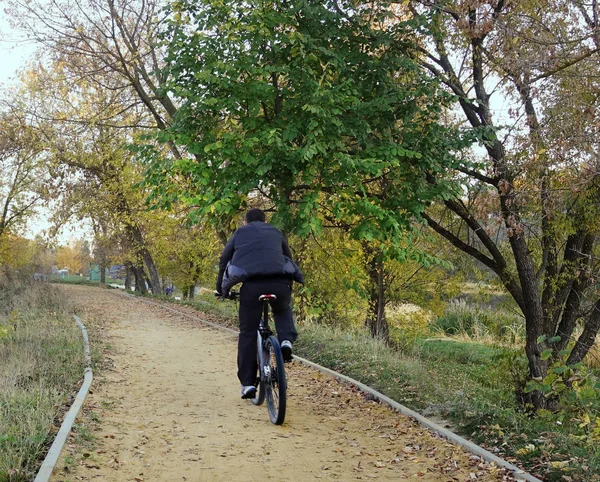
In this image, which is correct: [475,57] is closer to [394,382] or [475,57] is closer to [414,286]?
[394,382]

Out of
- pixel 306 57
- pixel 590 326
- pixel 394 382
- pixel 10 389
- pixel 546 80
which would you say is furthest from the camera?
pixel 590 326

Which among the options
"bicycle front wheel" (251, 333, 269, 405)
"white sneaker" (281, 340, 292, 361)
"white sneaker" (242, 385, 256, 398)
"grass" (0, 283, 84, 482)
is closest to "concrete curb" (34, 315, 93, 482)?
"grass" (0, 283, 84, 482)

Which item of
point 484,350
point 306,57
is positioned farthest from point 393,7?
point 484,350

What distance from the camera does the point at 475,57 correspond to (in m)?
11.4

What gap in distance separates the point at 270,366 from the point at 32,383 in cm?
309

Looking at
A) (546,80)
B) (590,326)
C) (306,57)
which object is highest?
(306,57)

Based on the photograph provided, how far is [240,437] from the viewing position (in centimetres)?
580

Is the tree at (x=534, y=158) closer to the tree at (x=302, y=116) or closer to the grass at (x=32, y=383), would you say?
the tree at (x=302, y=116)

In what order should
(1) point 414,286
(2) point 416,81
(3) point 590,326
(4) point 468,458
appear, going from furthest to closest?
(1) point 414,286 < (3) point 590,326 < (2) point 416,81 < (4) point 468,458

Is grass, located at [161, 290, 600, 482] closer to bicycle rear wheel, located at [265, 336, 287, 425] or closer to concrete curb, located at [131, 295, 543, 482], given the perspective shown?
concrete curb, located at [131, 295, 543, 482]

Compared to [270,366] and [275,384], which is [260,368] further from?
[275,384]

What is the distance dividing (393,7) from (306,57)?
10.6ft

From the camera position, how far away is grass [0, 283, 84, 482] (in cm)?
461

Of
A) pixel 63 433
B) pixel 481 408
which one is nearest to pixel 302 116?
pixel 481 408
